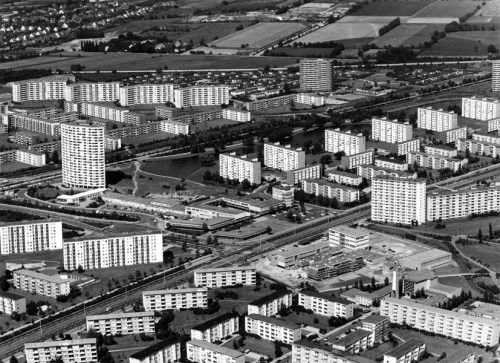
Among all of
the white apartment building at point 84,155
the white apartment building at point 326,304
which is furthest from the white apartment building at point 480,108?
the white apartment building at point 326,304


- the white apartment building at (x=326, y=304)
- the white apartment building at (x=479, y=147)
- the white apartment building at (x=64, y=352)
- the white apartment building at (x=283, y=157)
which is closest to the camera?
the white apartment building at (x=64, y=352)

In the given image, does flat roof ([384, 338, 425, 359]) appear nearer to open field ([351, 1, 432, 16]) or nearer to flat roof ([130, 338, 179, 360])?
flat roof ([130, 338, 179, 360])

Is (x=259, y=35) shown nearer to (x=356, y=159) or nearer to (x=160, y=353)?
(x=356, y=159)

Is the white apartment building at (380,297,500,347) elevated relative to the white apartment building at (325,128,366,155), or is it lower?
lower

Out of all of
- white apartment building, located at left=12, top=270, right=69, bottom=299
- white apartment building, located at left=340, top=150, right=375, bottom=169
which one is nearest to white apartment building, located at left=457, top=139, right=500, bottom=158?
white apartment building, located at left=340, top=150, right=375, bottom=169

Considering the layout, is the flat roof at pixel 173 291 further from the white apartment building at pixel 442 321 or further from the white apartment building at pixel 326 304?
the white apartment building at pixel 442 321

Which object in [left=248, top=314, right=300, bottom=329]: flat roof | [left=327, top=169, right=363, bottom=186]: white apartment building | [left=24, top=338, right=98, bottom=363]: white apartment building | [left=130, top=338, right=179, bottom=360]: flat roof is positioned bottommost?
[left=24, top=338, right=98, bottom=363]: white apartment building

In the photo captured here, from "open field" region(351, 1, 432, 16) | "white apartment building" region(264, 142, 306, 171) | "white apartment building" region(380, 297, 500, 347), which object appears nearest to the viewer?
"white apartment building" region(380, 297, 500, 347)
